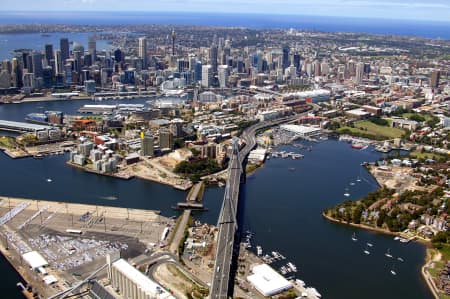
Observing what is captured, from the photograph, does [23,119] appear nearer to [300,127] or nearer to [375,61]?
[300,127]

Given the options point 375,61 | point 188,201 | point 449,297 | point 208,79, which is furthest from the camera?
point 375,61

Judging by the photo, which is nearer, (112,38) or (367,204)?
(367,204)

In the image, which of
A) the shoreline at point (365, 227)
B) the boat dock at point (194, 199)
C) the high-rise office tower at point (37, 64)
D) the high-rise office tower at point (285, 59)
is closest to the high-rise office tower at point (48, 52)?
the high-rise office tower at point (37, 64)

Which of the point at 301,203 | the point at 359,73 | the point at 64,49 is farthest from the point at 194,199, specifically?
the point at 64,49

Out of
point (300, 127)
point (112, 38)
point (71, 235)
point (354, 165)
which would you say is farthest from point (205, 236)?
point (112, 38)

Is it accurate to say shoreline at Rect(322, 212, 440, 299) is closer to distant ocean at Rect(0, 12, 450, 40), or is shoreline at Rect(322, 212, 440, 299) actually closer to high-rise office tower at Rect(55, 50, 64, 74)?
high-rise office tower at Rect(55, 50, 64, 74)

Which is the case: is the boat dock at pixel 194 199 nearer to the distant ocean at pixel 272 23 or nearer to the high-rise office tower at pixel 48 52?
the high-rise office tower at pixel 48 52

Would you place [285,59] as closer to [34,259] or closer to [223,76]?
[223,76]
